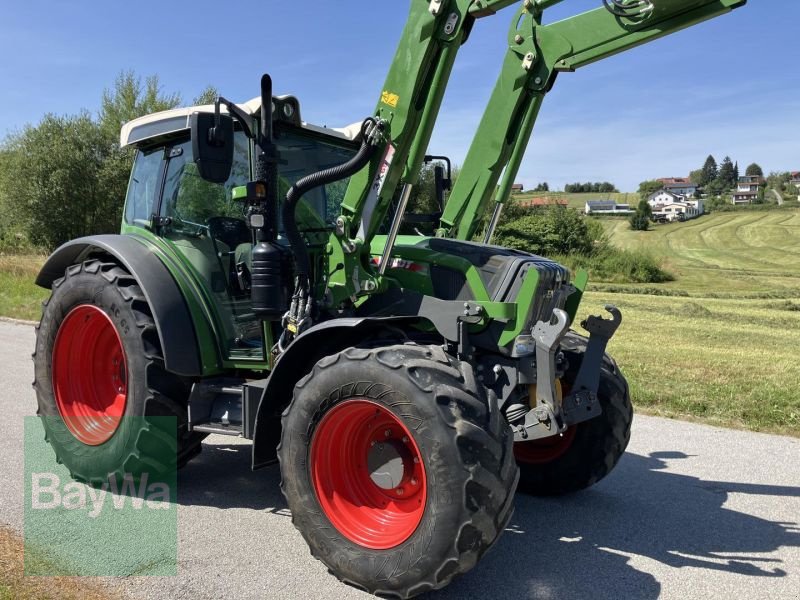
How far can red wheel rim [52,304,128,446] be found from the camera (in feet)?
Result: 15.7

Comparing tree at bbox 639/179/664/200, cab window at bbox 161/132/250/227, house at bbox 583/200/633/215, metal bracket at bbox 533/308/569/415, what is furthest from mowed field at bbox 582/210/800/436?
tree at bbox 639/179/664/200

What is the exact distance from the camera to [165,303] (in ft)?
13.8

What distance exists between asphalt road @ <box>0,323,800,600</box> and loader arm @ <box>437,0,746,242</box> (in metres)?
2.08

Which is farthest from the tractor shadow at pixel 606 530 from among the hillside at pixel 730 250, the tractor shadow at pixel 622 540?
the hillside at pixel 730 250

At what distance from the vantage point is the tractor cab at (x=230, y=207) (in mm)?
4358

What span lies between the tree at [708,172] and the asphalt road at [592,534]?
17192 cm

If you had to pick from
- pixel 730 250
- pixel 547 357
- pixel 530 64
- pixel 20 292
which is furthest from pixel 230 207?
pixel 730 250

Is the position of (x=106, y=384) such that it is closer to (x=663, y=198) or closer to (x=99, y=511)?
(x=99, y=511)

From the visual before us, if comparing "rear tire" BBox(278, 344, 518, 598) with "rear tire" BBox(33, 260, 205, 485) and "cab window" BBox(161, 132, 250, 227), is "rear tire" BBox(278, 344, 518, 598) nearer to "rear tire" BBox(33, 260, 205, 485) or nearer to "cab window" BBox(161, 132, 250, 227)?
"rear tire" BBox(33, 260, 205, 485)

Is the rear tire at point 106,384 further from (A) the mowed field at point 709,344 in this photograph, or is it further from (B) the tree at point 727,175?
(B) the tree at point 727,175

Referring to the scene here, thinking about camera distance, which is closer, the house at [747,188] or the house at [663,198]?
the house at [663,198]

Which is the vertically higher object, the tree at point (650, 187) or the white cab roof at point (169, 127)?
the tree at point (650, 187)

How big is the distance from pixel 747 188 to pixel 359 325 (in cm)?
17114

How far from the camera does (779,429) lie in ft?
20.1
